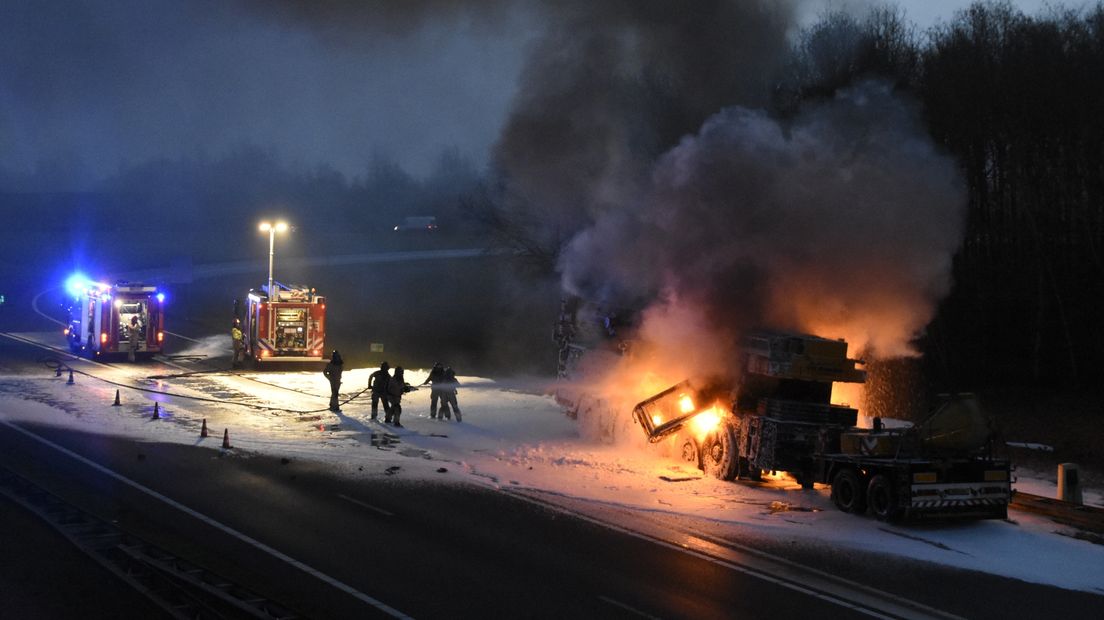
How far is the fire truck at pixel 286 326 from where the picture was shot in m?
33.8

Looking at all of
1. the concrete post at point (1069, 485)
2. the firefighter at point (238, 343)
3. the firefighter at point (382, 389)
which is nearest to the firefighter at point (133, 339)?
the firefighter at point (238, 343)

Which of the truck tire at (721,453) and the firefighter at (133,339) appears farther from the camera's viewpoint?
the firefighter at (133,339)

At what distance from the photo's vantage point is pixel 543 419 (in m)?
25.0

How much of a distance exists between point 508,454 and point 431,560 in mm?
8100

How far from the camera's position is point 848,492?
52.5ft

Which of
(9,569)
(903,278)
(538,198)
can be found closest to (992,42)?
(538,198)

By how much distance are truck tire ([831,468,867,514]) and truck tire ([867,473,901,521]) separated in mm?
176

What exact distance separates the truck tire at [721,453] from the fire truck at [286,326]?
1886cm

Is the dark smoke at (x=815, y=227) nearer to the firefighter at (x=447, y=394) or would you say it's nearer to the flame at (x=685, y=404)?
the flame at (x=685, y=404)

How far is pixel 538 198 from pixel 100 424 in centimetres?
1375

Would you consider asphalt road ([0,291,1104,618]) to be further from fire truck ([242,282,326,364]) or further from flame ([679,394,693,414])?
fire truck ([242,282,326,364])

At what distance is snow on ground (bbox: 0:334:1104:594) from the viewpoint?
46.2 ft

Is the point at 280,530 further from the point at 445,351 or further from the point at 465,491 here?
the point at 445,351

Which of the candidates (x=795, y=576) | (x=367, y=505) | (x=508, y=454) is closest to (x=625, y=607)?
(x=795, y=576)
